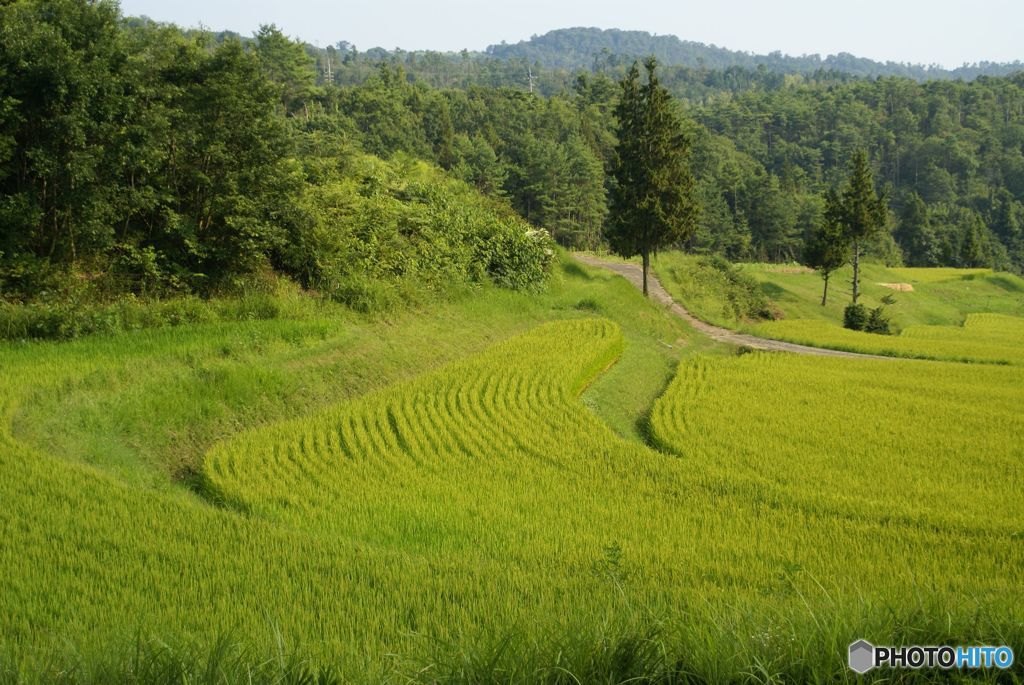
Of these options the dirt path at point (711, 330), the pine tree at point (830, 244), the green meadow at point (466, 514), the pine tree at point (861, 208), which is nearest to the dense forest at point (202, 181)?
the green meadow at point (466, 514)

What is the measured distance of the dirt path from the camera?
2420 centimetres

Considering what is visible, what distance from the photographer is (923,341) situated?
26.1 metres

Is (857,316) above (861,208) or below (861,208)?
below

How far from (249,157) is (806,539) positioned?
1380cm

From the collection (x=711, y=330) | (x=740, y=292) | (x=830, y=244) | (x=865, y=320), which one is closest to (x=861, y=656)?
(x=711, y=330)

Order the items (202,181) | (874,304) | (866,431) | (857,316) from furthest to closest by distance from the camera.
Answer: (874,304) < (857,316) < (202,181) < (866,431)

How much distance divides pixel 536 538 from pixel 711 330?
22.1 meters

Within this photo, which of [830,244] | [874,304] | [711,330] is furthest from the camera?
[874,304]

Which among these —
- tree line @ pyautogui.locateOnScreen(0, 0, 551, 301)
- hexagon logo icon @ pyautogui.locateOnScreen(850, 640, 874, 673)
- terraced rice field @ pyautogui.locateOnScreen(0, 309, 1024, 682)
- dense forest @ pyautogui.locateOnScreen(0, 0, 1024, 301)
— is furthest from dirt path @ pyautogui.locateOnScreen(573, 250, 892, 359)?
hexagon logo icon @ pyautogui.locateOnScreen(850, 640, 874, 673)

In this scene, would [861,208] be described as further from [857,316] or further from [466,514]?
[466,514]

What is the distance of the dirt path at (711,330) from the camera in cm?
2420
